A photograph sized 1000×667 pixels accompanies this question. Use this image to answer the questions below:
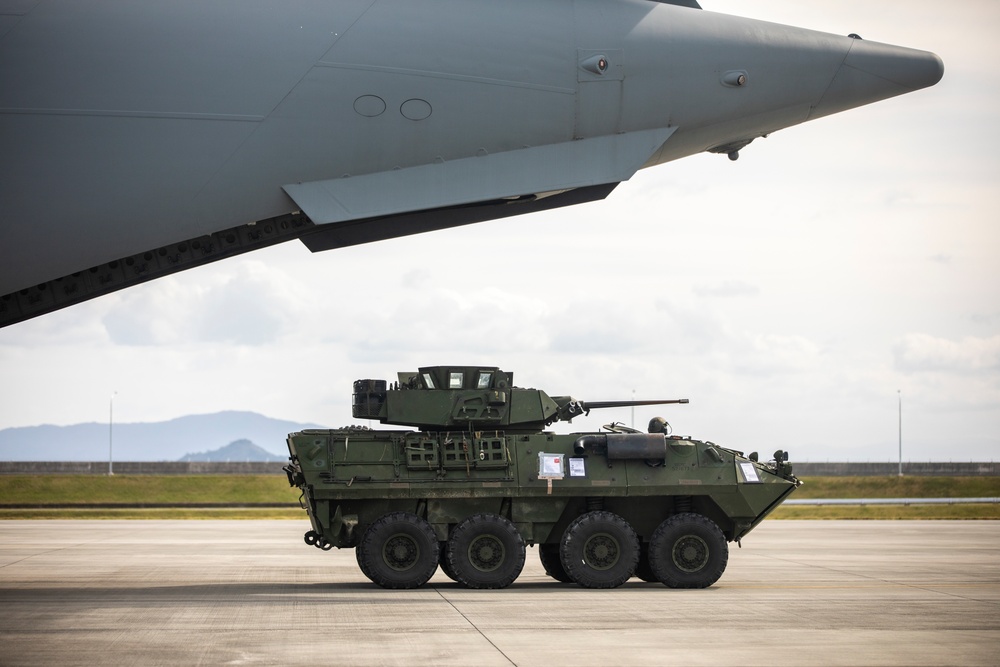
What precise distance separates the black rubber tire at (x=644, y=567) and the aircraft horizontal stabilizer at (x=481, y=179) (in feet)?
19.0

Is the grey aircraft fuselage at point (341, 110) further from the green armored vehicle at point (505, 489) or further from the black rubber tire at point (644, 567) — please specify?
the black rubber tire at point (644, 567)

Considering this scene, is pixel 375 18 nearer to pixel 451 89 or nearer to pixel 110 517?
pixel 451 89

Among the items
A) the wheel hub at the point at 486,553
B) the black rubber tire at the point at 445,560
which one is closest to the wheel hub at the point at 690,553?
the wheel hub at the point at 486,553

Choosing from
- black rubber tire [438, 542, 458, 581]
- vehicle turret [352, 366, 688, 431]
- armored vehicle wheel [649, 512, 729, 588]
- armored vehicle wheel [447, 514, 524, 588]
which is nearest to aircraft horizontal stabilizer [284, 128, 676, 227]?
vehicle turret [352, 366, 688, 431]

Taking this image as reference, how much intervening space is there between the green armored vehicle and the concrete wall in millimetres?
38842

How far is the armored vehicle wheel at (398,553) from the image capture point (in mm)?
16734

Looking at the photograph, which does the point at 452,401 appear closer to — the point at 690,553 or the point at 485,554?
the point at 485,554

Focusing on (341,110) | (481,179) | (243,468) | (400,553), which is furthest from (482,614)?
(243,468)

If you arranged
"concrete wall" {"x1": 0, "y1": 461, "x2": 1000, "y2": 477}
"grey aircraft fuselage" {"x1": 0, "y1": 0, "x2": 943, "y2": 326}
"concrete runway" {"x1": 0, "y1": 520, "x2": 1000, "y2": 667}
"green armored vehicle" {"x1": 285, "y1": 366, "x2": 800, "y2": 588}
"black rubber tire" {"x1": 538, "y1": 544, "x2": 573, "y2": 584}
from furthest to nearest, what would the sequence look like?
"concrete wall" {"x1": 0, "y1": 461, "x2": 1000, "y2": 477} < "black rubber tire" {"x1": 538, "y1": 544, "x2": 573, "y2": 584} < "green armored vehicle" {"x1": 285, "y1": 366, "x2": 800, "y2": 588} < "grey aircraft fuselage" {"x1": 0, "y1": 0, "x2": 943, "y2": 326} < "concrete runway" {"x1": 0, "y1": 520, "x2": 1000, "y2": 667}

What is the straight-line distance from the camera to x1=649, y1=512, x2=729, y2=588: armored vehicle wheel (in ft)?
56.1

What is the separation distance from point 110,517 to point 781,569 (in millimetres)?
24754

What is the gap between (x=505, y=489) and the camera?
17.3 meters

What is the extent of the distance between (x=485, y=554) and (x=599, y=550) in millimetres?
1587

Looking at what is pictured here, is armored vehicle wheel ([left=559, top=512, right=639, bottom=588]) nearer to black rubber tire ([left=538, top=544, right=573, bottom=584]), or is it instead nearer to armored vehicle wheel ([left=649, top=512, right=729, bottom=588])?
armored vehicle wheel ([left=649, top=512, right=729, bottom=588])
